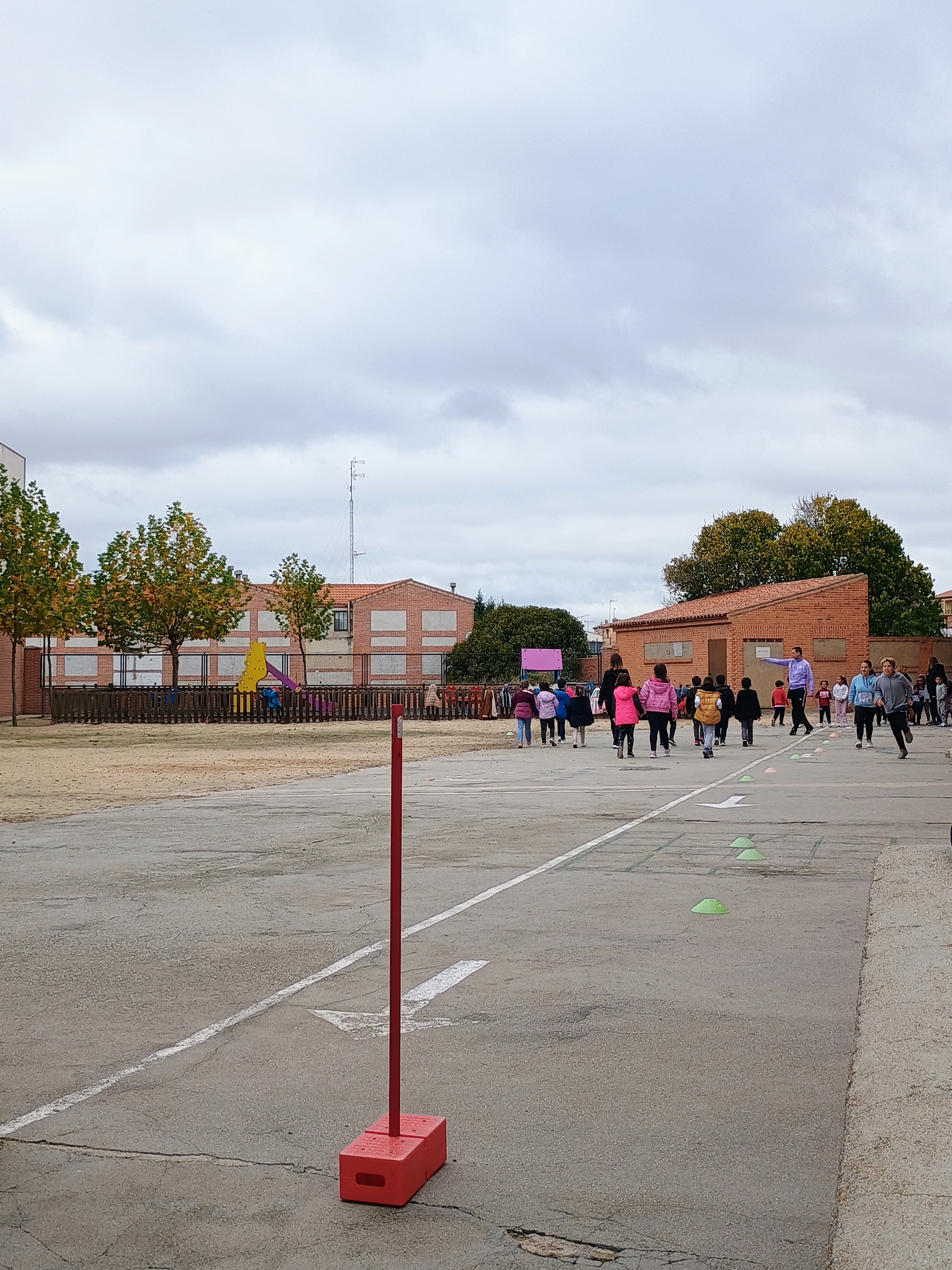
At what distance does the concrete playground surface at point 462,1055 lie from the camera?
3559mm

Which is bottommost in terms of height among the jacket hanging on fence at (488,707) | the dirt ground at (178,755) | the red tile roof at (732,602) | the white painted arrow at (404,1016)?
the dirt ground at (178,755)

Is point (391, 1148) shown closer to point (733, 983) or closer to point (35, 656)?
point (733, 983)

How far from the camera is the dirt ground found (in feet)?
57.5

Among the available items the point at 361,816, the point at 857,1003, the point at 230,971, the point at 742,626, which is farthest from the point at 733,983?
the point at 742,626

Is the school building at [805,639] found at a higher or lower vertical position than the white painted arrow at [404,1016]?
higher

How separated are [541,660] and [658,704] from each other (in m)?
29.1

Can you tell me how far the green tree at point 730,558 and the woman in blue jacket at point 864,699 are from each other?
48.0 meters

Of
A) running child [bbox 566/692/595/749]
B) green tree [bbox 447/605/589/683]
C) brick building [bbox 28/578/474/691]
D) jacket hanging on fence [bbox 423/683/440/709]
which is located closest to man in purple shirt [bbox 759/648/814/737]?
running child [bbox 566/692/595/749]

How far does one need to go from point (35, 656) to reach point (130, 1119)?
49699 millimetres

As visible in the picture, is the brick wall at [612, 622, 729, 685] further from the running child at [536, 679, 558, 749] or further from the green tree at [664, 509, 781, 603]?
the running child at [536, 679, 558, 749]

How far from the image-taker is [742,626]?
2104 inches

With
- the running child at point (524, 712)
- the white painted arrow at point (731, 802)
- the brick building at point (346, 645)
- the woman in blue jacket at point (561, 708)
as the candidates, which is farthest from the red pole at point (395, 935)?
the brick building at point (346, 645)

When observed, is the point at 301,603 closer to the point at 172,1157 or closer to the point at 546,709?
the point at 546,709

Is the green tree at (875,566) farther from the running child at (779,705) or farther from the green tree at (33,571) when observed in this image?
the green tree at (33,571)
